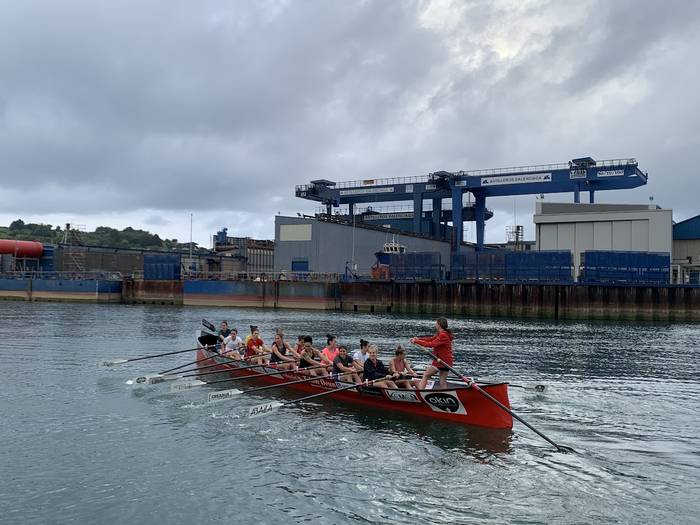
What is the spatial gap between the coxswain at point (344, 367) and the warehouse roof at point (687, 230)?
64.6 meters

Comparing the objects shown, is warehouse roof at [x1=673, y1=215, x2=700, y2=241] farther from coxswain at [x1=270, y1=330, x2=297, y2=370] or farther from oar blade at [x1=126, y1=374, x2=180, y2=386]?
oar blade at [x1=126, y1=374, x2=180, y2=386]

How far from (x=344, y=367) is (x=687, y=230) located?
6549 cm

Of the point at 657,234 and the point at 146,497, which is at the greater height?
the point at 657,234

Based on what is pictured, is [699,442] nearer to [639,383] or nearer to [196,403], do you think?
[639,383]

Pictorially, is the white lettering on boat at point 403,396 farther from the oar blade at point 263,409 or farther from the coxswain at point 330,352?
the coxswain at point 330,352

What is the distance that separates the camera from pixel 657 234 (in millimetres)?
64375

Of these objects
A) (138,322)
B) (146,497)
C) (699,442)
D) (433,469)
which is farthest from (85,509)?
(138,322)

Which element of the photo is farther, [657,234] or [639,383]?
[657,234]

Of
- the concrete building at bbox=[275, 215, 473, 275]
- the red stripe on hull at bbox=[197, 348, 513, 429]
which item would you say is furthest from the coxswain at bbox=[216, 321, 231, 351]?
the concrete building at bbox=[275, 215, 473, 275]

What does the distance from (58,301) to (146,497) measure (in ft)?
236

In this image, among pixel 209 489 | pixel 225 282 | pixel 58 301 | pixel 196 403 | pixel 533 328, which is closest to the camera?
pixel 209 489

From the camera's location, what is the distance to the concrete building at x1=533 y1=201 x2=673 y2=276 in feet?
211

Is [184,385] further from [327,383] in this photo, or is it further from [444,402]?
[444,402]

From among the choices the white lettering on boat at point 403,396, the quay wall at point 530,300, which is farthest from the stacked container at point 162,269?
the white lettering on boat at point 403,396
